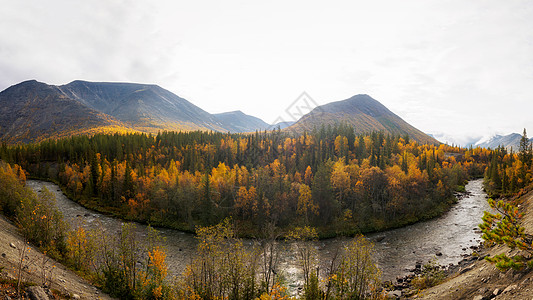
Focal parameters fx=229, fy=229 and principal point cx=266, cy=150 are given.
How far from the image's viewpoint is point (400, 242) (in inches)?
2104

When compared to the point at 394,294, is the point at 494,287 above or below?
above

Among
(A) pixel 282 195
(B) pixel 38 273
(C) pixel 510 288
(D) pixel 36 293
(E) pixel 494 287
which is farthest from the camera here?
(A) pixel 282 195

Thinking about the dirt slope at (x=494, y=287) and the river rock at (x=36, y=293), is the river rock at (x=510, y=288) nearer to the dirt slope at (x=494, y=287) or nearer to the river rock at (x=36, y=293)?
the dirt slope at (x=494, y=287)

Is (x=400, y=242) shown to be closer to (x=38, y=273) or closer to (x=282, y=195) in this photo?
(x=282, y=195)

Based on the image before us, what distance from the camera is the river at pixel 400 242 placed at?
143ft

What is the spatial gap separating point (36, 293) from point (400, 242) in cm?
6210

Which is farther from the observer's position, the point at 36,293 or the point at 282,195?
the point at 282,195

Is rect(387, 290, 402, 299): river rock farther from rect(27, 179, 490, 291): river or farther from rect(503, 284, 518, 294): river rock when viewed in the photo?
rect(503, 284, 518, 294): river rock

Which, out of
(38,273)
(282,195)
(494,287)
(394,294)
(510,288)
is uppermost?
(510,288)

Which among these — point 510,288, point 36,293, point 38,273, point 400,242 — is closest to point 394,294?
point 510,288

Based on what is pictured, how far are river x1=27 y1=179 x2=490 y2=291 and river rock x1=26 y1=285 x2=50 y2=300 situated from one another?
2319 cm

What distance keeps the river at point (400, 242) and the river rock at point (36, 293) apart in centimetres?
2319

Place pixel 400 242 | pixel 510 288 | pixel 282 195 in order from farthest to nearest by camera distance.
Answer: pixel 282 195, pixel 400 242, pixel 510 288

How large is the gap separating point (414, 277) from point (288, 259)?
73.5 ft
